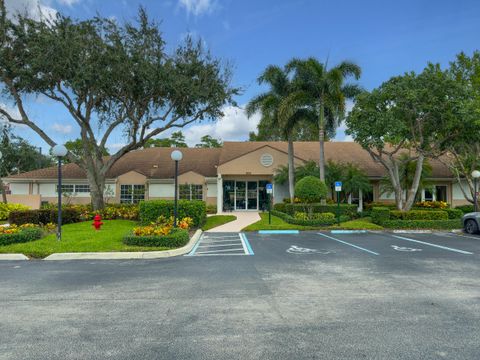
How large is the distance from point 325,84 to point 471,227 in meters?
11.1

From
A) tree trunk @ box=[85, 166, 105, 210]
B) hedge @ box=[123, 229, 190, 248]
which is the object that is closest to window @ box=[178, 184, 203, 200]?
tree trunk @ box=[85, 166, 105, 210]

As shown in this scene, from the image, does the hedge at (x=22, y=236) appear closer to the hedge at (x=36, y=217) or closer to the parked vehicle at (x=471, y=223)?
the hedge at (x=36, y=217)

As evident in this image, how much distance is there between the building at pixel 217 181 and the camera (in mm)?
27781

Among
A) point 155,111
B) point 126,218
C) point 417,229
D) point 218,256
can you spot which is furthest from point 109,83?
point 417,229

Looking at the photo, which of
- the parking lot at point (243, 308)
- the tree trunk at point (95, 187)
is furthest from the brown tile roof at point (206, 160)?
the parking lot at point (243, 308)

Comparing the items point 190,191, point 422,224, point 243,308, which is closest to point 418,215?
point 422,224

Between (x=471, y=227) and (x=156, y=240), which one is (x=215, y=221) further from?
(x=471, y=227)

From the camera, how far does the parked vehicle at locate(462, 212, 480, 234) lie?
52.2ft

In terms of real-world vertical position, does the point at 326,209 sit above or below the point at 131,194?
below

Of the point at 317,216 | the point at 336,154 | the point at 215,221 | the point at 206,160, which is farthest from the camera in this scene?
the point at 206,160

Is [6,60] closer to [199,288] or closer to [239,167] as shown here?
[239,167]

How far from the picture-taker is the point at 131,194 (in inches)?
1158

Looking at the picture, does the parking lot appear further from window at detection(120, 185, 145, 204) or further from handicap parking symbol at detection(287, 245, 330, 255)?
window at detection(120, 185, 145, 204)

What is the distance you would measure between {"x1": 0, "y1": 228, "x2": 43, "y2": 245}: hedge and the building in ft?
49.6
